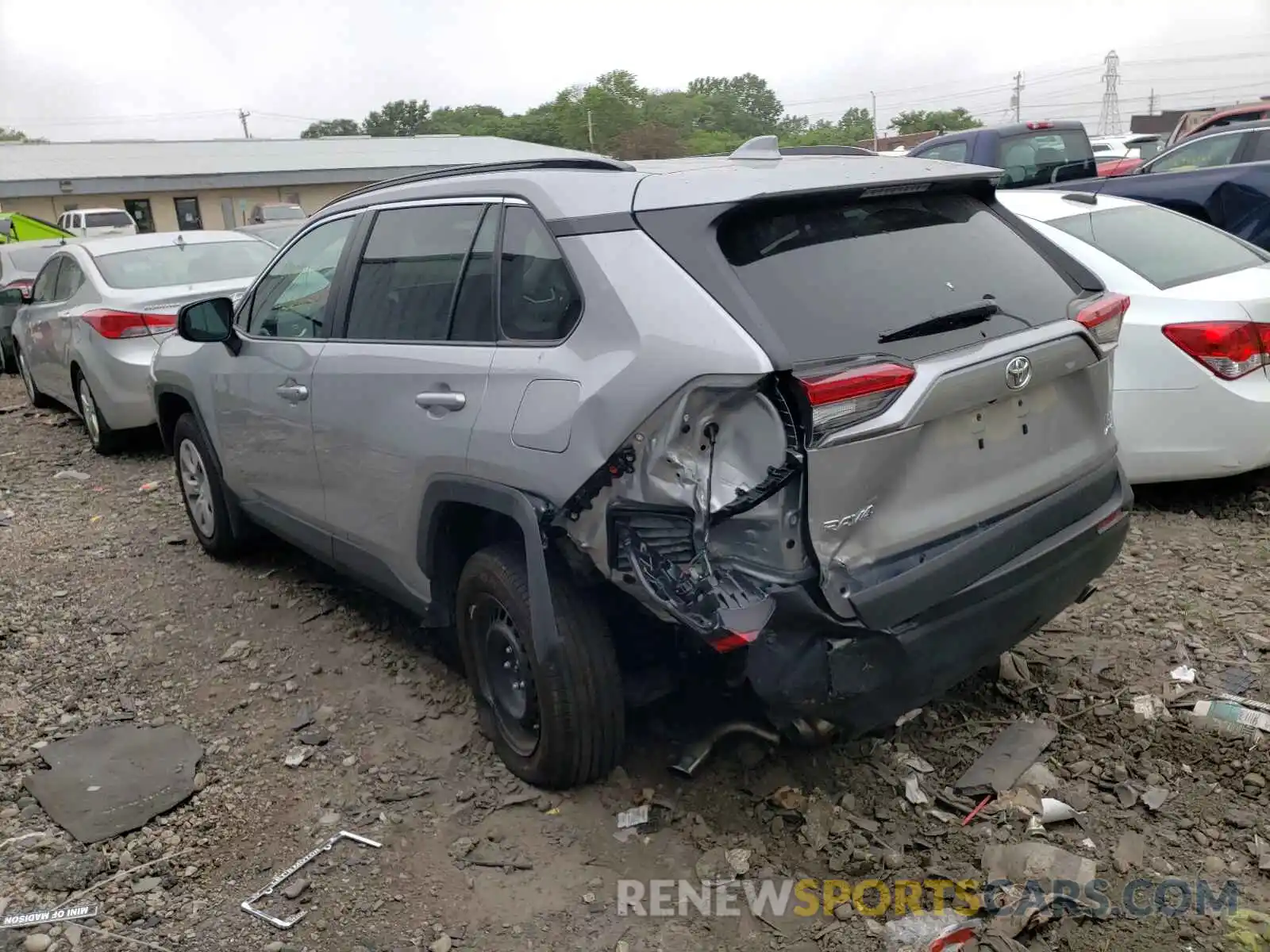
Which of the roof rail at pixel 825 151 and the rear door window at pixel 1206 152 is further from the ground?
the roof rail at pixel 825 151

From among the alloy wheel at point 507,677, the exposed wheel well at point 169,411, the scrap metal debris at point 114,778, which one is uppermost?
the exposed wheel well at point 169,411

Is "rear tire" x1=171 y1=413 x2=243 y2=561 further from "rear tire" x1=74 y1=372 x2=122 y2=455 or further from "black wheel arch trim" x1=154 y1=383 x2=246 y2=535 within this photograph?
"rear tire" x1=74 y1=372 x2=122 y2=455

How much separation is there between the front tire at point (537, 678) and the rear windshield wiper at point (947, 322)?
1.16 m

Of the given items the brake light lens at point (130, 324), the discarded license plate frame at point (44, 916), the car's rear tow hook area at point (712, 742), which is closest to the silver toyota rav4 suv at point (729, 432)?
the car's rear tow hook area at point (712, 742)

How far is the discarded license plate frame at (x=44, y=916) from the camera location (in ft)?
9.91

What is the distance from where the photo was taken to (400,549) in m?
3.82

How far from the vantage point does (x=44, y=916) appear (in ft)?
10.00

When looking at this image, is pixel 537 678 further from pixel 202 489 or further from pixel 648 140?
pixel 648 140

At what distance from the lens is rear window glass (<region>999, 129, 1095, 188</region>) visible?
34.9 ft

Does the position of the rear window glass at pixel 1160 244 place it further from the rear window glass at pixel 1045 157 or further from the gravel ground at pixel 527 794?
the rear window glass at pixel 1045 157

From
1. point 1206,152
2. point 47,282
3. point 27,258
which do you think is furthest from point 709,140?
point 47,282

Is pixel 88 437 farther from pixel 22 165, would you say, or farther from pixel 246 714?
pixel 22 165

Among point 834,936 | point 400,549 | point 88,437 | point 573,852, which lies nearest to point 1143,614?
point 834,936

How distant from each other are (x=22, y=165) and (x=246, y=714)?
4128 centimetres
